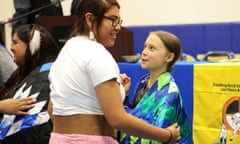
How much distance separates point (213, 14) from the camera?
612 cm

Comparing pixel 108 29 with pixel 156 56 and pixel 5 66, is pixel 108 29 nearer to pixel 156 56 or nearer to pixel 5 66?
pixel 156 56

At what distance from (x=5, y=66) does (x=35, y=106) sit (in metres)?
0.63

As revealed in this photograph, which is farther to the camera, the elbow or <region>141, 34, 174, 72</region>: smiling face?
<region>141, 34, 174, 72</region>: smiling face

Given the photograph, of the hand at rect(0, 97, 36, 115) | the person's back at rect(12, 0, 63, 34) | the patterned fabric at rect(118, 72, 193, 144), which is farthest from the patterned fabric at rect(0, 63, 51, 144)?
the person's back at rect(12, 0, 63, 34)

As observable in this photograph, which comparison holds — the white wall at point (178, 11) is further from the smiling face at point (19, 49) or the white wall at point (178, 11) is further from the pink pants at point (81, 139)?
the pink pants at point (81, 139)

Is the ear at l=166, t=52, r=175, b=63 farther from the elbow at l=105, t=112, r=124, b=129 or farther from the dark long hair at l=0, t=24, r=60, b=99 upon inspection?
the elbow at l=105, t=112, r=124, b=129

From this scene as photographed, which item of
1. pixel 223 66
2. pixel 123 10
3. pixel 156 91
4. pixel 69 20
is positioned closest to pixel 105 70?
pixel 156 91

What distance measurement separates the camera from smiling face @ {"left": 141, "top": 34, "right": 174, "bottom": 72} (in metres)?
1.93

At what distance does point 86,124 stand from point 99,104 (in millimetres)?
78

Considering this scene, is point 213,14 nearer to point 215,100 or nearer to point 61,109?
point 215,100

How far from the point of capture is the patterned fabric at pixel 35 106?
189 cm

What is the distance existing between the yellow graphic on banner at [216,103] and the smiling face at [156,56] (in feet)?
1.57

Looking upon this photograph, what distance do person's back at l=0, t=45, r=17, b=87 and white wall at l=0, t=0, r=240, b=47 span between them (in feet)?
12.4

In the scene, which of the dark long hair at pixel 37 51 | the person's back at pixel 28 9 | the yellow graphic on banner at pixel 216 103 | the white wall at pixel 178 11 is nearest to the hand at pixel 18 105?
the dark long hair at pixel 37 51
